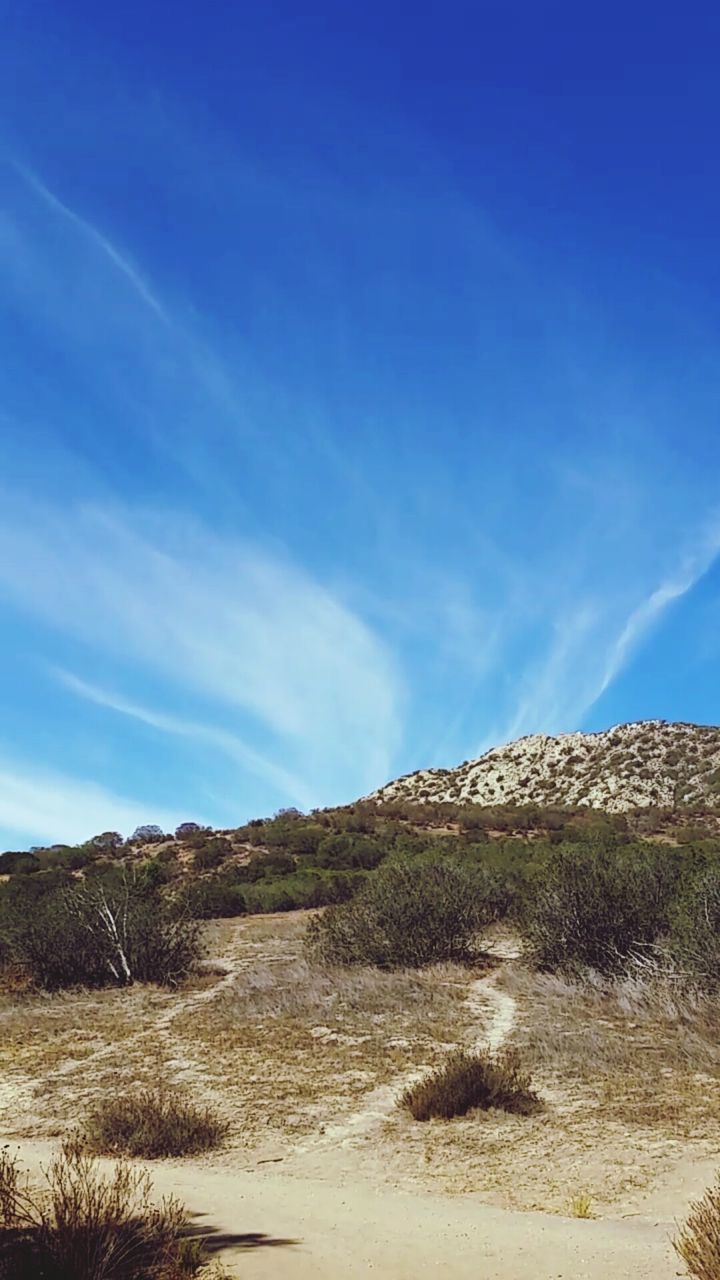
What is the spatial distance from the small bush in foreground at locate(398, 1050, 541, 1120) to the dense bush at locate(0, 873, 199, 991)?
12.2 meters

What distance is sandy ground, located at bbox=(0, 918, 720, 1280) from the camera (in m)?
6.36

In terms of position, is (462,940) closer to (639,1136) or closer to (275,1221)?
(639,1136)

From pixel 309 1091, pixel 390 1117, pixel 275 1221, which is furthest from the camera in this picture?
pixel 309 1091

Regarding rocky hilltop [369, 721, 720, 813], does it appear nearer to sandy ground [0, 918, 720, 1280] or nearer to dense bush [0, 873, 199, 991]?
dense bush [0, 873, 199, 991]

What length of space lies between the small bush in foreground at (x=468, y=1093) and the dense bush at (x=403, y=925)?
10580 mm

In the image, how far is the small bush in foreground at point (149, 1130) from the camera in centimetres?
972

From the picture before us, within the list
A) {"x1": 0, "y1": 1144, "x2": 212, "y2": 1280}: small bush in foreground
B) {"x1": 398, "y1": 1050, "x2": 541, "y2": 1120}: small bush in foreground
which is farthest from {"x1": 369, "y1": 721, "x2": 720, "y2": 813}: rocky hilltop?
{"x1": 0, "y1": 1144, "x2": 212, "y2": 1280}: small bush in foreground

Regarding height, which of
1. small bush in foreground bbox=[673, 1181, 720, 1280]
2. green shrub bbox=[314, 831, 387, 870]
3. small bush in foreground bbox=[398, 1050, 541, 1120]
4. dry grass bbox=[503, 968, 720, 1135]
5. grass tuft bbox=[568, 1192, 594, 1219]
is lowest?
grass tuft bbox=[568, 1192, 594, 1219]

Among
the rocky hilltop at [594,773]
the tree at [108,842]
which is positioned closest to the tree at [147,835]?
the tree at [108,842]

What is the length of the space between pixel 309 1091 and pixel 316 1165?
10.2ft

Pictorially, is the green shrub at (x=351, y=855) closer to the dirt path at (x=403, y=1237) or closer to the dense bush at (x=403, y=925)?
the dense bush at (x=403, y=925)

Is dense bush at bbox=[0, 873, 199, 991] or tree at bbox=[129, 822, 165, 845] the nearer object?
dense bush at bbox=[0, 873, 199, 991]

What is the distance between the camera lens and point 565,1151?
927 cm

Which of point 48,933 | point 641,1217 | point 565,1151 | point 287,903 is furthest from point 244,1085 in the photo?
point 287,903
